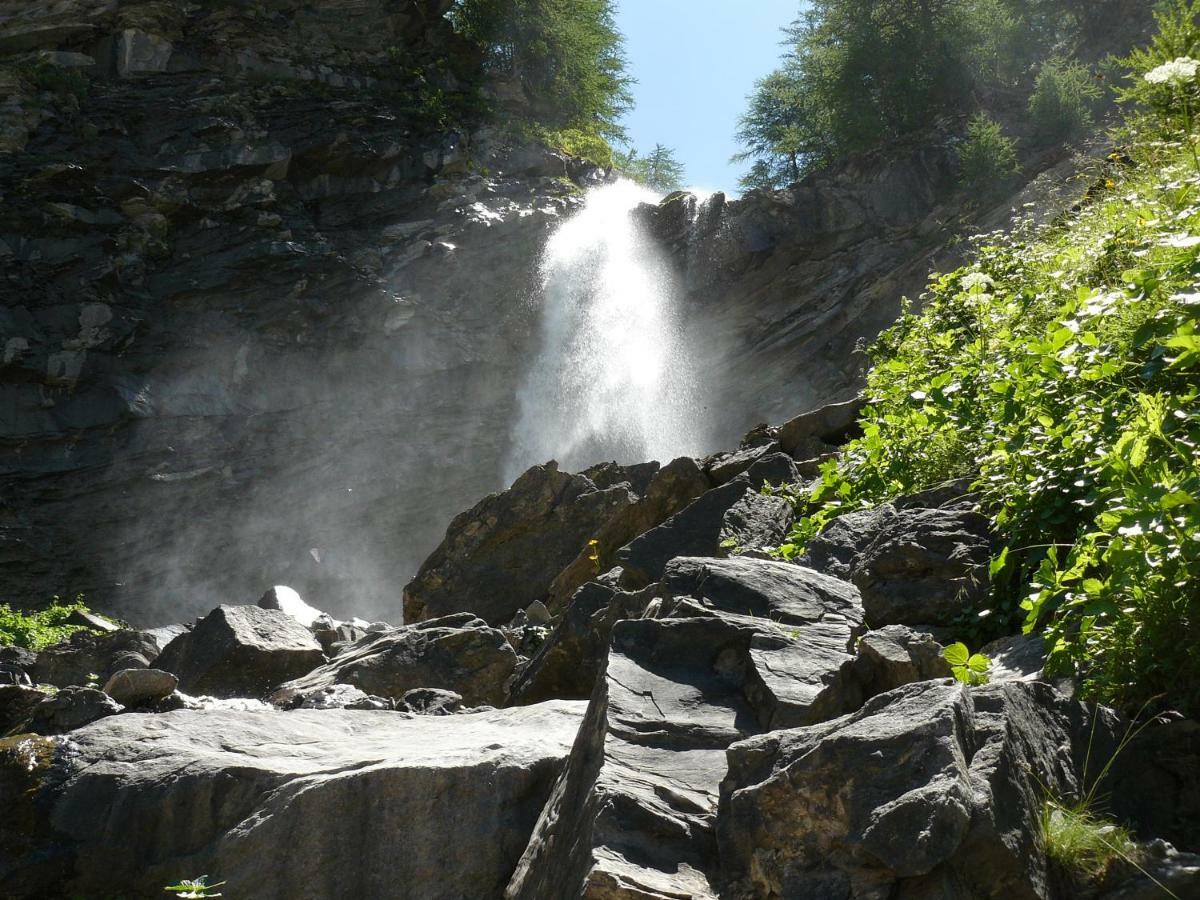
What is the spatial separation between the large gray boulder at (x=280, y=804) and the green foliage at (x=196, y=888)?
0.21 ft

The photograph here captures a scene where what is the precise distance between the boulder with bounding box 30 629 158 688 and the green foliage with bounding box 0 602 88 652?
15.0 ft

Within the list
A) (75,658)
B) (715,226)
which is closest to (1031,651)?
(75,658)

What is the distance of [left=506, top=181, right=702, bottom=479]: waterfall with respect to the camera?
89.0ft

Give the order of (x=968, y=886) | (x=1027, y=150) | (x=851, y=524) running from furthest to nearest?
(x=1027, y=150), (x=851, y=524), (x=968, y=886)

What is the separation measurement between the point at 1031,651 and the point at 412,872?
2.41m

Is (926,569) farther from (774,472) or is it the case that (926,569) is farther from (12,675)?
(12,675)

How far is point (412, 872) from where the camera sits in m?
4.15

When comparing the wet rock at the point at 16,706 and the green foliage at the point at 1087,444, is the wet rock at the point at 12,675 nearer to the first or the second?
the wet rock at the point at 16,706

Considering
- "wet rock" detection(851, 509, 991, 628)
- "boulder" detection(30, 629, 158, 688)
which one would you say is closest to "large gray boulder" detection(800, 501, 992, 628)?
"wet rock" detection(851, 509, 991, 628)

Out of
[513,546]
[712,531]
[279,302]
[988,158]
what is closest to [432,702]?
[712,531]

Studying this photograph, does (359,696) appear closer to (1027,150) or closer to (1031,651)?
(1031,651)

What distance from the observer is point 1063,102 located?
2591cm

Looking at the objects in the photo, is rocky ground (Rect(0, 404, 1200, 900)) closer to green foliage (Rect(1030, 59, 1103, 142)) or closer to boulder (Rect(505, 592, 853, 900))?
boulder (Rect(505, 592, 853, 900))

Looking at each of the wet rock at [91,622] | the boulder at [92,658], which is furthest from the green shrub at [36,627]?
the boulder at [92,658]
